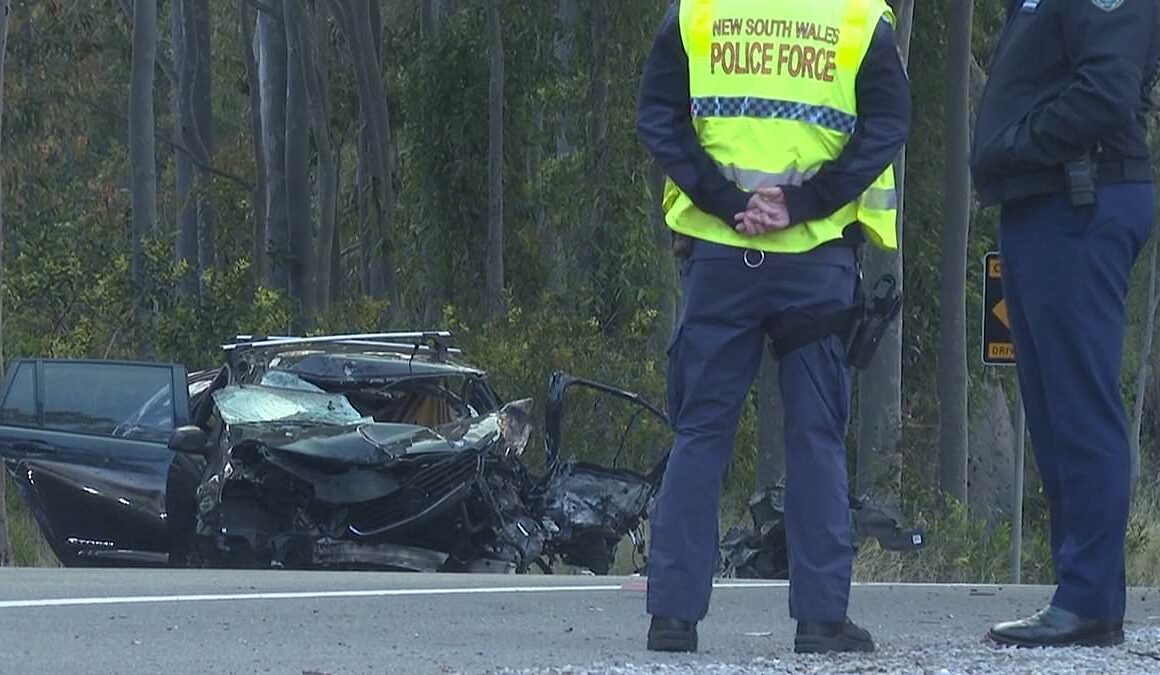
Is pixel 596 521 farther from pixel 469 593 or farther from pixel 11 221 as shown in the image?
pixel 11 221

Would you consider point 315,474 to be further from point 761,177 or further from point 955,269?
point 955,269

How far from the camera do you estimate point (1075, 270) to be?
5.66m

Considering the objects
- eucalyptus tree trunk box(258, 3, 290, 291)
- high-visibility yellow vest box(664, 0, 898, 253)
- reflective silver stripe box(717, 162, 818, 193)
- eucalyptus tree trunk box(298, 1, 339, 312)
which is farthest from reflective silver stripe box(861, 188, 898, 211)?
eucalyptus tree trunk box(258, 3, 290, 291)

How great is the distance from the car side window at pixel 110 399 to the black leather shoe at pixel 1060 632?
8.90 meters

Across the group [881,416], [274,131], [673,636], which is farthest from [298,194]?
[673,636]

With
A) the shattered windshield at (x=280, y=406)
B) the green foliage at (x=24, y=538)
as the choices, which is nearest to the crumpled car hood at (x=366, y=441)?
the shattered windshield at (x=280, y=406)

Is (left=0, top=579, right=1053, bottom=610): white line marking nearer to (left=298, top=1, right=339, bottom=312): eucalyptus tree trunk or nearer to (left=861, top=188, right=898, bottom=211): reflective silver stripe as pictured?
(left=861, top=188, right=898, bottom=211): reflective silver stripe

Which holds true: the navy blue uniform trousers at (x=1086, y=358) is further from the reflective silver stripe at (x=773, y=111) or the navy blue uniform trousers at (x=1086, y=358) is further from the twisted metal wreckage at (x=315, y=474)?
the twisted metal wreckage at (x=315, y=474)

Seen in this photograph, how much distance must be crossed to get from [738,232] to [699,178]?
0.17 m

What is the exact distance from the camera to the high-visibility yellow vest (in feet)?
18.7

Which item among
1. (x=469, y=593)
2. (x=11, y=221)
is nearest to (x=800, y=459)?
(x=469, y=593)

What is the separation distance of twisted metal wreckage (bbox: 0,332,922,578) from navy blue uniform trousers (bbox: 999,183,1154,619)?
7370 mm

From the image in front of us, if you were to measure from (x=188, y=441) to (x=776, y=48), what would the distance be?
809 cm

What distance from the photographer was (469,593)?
315 inches
